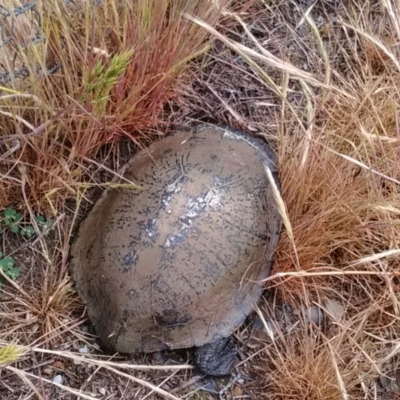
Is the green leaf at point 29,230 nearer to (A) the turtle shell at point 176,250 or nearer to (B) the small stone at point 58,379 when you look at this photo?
(A) the turtle shell at point 176,250

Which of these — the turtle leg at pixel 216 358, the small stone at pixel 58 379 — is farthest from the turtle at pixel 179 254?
the small stone at pixel 58 379

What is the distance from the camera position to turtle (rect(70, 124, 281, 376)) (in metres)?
1.44

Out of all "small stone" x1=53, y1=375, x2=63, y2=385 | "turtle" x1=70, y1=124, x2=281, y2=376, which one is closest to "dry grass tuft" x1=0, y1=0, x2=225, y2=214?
"turtle" x1=70, y1=124, x2=281, y2=376

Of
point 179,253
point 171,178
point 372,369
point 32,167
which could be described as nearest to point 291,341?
point 372,369

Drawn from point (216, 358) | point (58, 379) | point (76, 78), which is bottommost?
point (58, 379)

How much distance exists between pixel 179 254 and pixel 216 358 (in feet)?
Answer: 0.84

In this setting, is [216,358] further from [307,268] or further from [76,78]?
[76,78]

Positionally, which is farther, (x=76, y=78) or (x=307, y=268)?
(x=307, y=268)

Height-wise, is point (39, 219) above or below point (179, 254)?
below

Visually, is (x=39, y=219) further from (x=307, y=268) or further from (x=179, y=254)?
(x=307, y=268)

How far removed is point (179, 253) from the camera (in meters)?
1.44

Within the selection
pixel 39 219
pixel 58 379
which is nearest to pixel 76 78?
pixel 39 219

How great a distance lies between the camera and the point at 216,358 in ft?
4.84

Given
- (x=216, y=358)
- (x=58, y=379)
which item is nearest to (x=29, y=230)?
(x=58, y=379)
